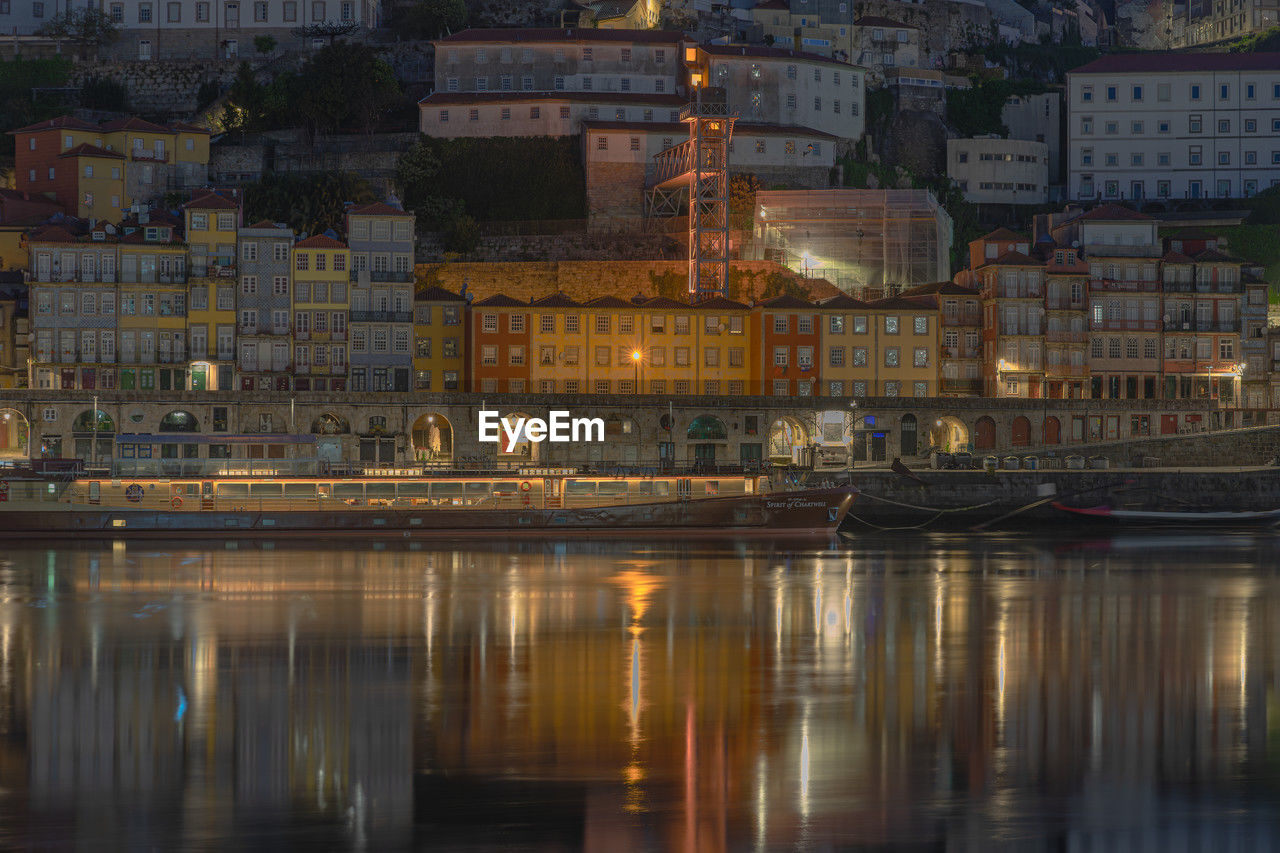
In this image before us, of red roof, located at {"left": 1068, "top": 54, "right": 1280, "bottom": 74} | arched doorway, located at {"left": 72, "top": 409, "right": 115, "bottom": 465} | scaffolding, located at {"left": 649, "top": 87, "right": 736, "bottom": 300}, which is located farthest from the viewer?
red roof, located at {"left": 1068, "top": 54, "right": 1280, "bottom": 74}

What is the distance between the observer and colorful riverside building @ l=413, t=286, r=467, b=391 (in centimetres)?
7088

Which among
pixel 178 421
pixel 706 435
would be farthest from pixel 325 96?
pixel 706 435

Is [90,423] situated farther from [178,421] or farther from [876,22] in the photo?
[876,22]

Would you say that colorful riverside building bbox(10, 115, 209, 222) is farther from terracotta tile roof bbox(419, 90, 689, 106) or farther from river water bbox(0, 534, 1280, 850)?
river water bbox(0, 534, 1280, 850)

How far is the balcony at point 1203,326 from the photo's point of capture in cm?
→ 7475

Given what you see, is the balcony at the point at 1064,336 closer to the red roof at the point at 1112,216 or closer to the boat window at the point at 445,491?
the red roof at the point at 1112,216

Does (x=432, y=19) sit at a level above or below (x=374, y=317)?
above

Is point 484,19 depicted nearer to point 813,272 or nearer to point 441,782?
point 813,272

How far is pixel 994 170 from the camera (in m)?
94.4

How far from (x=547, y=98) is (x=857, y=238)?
18160 mm

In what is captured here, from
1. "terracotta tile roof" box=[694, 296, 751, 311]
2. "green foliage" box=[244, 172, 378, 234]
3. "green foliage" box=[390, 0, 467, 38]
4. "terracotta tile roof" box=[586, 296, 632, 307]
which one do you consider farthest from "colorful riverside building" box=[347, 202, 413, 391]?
"green foliage" box=[390, 0, 467, 38]

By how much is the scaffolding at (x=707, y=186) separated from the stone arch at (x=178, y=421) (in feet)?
76.1

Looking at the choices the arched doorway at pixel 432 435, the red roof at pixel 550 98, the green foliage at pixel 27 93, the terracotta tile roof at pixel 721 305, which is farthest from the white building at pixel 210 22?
the arched doorway at pixel 432 435

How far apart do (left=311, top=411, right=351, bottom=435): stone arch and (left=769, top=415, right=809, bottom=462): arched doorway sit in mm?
16958
